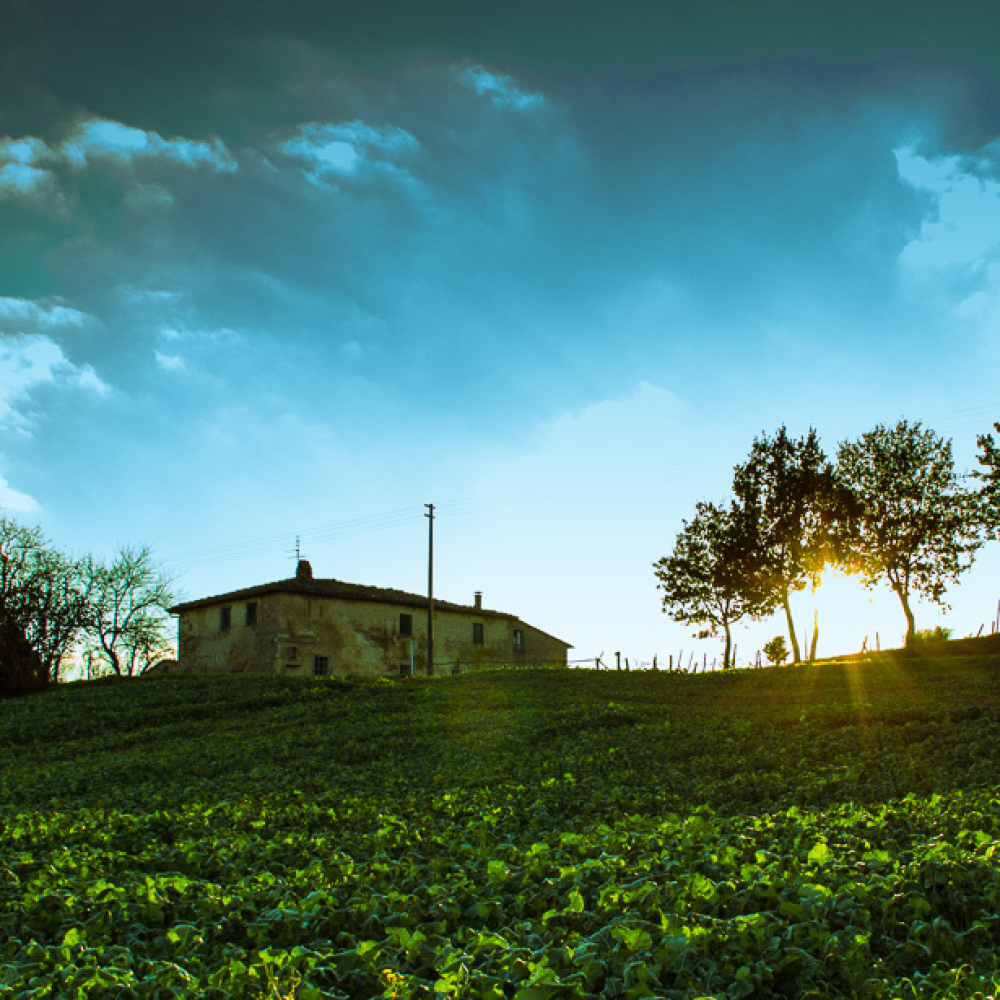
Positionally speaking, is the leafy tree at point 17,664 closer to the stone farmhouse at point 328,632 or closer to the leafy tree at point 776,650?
the stone farmhouse at point 328,632

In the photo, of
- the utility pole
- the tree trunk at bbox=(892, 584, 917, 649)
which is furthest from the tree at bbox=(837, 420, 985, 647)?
the utility pole

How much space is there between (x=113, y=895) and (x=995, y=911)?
6983mm

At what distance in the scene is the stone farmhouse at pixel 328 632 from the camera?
5366 centimetres

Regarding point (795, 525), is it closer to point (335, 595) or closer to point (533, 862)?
point (335, 595)

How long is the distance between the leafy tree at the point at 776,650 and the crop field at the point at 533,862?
46.0 metres

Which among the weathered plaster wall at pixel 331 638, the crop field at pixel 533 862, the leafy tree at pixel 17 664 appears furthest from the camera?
the weathered plaster wall at pixel 331 638

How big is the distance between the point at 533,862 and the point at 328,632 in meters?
49.8

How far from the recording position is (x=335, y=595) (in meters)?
55.8

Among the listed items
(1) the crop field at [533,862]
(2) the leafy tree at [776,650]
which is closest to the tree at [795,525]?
(2) the leafy tree at [776,650]

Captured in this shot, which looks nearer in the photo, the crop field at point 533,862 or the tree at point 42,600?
the crop field at point 533,862

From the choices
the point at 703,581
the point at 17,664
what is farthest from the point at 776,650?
the point at 17,664

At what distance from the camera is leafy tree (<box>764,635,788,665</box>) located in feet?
209

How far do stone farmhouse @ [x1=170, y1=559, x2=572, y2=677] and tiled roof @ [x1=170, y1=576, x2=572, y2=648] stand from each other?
3.2 inches

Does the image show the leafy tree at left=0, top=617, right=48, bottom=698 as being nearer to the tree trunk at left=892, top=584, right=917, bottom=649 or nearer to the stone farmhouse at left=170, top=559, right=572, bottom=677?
the stone farmhouse at left=170, top=559, right=572, bottom=677
